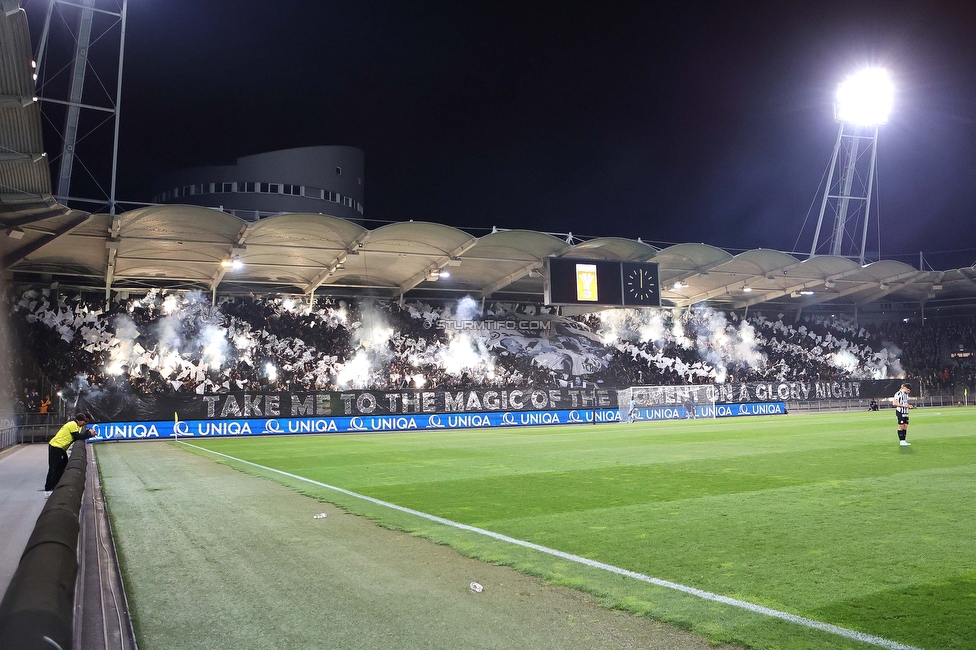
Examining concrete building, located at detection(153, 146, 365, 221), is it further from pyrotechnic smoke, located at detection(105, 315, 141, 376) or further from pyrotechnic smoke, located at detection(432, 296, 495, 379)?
pyrotechnic smoke, located at detection(432, 296, 495, 379)

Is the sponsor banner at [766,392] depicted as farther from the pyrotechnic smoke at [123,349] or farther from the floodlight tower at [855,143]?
the pyrotechnic smoke at [123,349]

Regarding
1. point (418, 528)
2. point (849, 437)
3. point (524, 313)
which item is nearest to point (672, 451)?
point (849, 437)

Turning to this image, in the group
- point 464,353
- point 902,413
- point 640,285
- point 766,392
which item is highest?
point 640,285

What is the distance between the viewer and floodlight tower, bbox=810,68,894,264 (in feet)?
153

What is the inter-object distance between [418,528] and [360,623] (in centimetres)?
357

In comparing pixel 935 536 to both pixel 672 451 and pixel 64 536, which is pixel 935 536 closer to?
pixel 64 536

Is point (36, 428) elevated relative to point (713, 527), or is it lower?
elevated

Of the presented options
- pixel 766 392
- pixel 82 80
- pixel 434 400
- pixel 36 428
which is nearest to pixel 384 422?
pixel 434 400

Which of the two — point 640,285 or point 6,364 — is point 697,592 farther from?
point 640,285

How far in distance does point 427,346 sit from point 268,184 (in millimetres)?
20096

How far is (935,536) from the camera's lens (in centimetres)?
686

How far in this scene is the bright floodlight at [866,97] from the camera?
46.5 meters

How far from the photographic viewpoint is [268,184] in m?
54.0

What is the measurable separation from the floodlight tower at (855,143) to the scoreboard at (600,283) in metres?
17.7
